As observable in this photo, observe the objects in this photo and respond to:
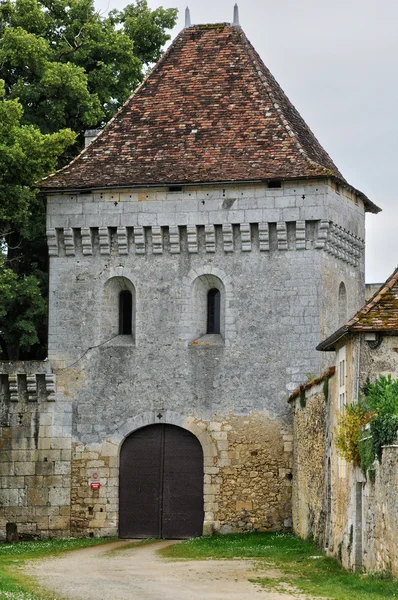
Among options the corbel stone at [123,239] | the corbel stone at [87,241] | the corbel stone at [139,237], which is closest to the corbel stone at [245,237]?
the corbel stone at [139,237]

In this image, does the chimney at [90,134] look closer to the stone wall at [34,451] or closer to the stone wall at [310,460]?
the stone wall at [34,451]

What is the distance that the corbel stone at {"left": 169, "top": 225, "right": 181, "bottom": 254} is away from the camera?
35875 mm

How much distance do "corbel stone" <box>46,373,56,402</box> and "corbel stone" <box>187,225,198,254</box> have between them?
4699mm

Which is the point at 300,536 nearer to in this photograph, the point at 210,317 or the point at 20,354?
the point at 210,317

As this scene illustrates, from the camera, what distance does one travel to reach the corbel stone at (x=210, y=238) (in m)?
35.6

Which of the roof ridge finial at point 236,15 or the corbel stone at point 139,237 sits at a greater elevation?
the roof ridge finial at point 236,15

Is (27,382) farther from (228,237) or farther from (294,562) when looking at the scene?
(294,562)

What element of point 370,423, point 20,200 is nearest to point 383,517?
point 370,423

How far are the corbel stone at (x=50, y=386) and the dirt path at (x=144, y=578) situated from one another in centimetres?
637

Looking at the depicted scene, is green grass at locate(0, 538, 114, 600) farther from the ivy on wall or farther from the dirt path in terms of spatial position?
the ivy on wall

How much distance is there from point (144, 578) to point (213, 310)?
12563 mm

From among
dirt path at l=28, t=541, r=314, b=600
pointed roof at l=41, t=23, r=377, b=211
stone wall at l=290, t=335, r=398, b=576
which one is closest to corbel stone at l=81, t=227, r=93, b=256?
pointed roof at l=41, t=23, r=377, b=211

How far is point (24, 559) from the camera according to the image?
2898 centimetres

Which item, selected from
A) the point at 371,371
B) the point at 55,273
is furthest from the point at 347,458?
the point at 55,273
